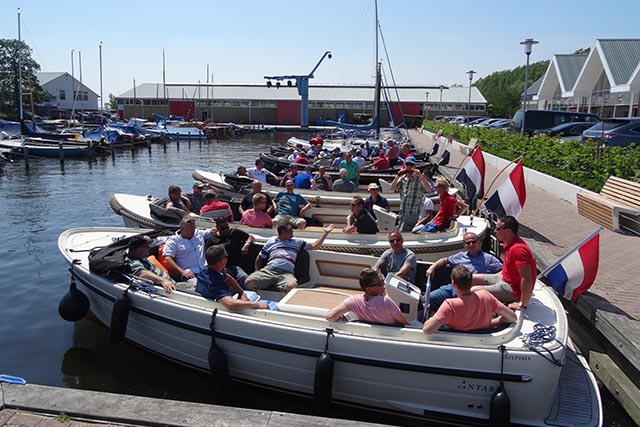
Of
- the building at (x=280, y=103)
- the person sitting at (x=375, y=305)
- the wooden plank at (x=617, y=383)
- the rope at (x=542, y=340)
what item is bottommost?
the wooden plank at (x=617, y=383)

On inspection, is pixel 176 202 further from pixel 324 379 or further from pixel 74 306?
pixel 324 379

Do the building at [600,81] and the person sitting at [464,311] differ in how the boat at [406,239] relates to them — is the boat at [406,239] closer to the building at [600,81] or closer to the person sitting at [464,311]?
the person sitting at [464,311]

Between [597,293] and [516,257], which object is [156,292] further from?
[597,293]

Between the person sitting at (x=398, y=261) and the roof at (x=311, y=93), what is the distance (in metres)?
68.2

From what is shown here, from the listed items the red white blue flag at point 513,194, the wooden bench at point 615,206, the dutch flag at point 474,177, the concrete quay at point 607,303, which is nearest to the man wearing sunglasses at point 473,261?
the concrete quay at point 607,303

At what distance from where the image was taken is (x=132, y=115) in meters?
75.7

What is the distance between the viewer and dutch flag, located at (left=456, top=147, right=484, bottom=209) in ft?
35.4

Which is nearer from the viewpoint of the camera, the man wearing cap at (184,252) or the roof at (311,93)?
the man wearing cap at (184,252)

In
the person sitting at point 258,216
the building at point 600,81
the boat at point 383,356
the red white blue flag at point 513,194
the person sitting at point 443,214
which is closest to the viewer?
the boat at point 383,356

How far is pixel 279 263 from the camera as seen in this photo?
6.82 meters

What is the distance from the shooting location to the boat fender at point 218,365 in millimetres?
5535

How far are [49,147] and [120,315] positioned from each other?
3155 centimetres

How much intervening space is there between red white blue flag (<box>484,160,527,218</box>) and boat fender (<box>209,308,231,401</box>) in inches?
223

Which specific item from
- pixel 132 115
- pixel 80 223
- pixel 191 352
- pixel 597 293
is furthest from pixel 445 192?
pixel 132 115
